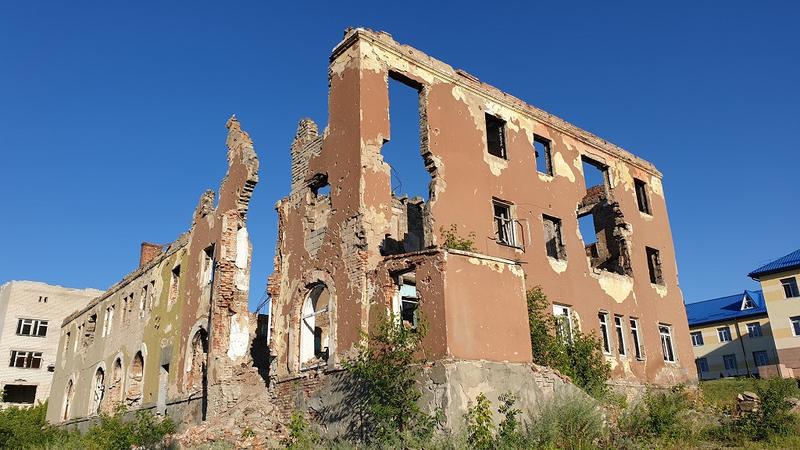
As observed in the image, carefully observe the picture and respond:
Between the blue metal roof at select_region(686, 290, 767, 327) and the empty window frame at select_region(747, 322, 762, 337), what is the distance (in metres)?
0.70

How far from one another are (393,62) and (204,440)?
1025cm

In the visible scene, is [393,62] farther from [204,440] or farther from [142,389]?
[142,389]

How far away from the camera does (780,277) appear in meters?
36.8

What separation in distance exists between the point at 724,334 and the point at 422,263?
40281mm

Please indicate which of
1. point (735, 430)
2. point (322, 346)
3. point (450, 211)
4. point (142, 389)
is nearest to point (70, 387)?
point (142, 389)

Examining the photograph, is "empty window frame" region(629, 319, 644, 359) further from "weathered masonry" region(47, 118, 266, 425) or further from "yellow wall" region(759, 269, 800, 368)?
"yellow wall" region(759, 269, 800, 368)

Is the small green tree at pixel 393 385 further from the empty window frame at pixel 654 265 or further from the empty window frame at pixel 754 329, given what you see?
the empty window frame at pixel 754 329

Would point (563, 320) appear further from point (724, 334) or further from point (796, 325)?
point (724, 334)

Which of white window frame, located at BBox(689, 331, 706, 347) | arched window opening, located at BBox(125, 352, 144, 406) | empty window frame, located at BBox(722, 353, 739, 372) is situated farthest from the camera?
white window frame, located at BBox(689, 331, 706, 347)

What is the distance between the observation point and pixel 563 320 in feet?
58.1

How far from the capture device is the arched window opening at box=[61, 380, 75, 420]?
29.4 metres

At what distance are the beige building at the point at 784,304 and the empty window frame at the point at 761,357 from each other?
682 centimetres

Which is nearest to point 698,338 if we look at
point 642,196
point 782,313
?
point 782,313

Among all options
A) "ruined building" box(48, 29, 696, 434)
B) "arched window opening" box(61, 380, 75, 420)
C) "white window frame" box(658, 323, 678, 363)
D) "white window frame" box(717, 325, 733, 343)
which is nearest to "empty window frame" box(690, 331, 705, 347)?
"white window frame" box(717, 325, 733, 343)
